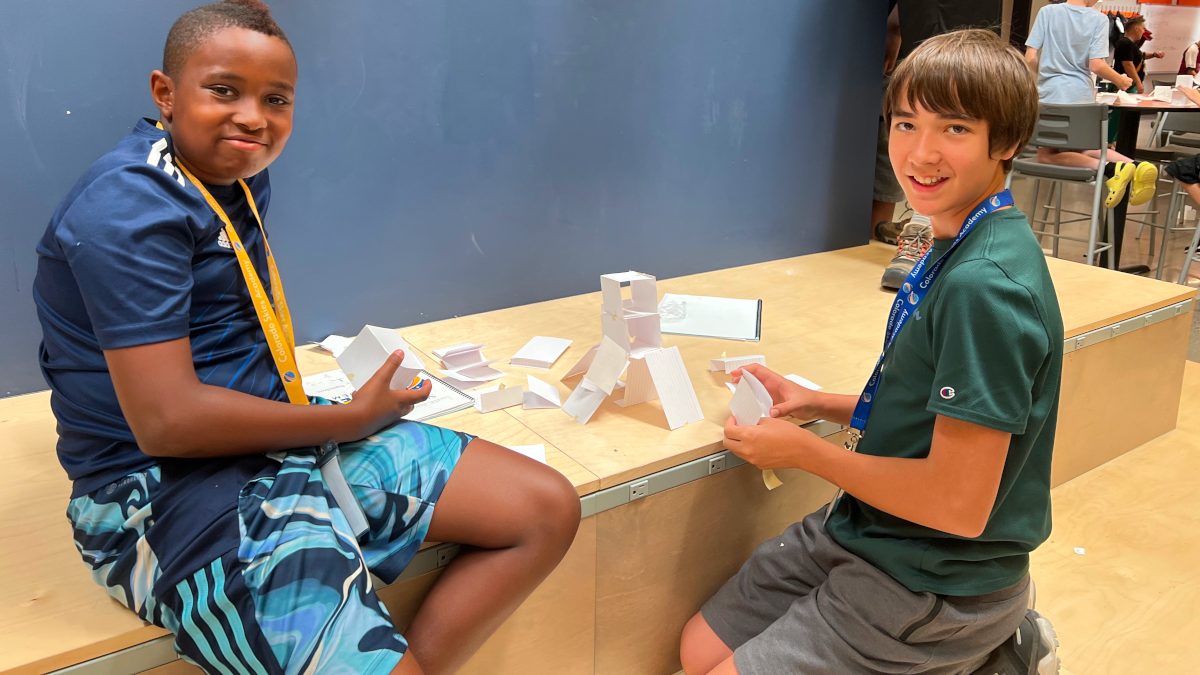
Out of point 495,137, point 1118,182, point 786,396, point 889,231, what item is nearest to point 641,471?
point 786,396

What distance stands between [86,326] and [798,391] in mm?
1145

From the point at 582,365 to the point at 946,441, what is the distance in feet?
2.94

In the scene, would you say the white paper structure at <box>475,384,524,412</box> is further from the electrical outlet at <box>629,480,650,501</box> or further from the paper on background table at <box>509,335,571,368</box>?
the electrical outlet at <box>629,480,650,501</box>

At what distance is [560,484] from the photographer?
1.35m

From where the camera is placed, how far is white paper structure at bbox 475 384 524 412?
5.96 feet

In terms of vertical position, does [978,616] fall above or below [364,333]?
below

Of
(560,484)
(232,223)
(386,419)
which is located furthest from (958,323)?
(232,223)

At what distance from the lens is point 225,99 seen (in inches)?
46.4

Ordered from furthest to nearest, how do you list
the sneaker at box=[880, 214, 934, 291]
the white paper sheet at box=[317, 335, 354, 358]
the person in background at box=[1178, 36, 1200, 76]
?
1. the person in background at box=[1178, 36, 1200, 76]
2. the sneaker at box=[880, 214, 934, 291]
3. the white paper sheet at box=[317, 335, 354, 358]

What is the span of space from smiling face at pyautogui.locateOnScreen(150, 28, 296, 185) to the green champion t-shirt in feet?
3.17

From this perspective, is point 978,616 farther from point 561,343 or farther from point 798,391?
point 561,343

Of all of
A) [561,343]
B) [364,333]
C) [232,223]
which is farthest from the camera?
[561,343]

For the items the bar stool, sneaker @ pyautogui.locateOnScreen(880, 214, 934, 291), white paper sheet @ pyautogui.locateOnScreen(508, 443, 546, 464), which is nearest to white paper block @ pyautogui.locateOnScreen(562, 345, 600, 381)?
white paper sheet @ pyautogui.locateOnScreen(508, 443, 546, 464)

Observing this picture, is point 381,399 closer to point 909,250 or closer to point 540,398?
point 540,398
